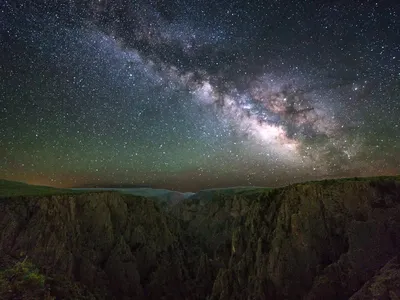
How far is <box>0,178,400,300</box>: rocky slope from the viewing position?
80.6 ft

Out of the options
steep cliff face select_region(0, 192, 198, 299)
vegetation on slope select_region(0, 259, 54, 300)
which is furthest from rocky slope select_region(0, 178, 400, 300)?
vegetation on slope select_region(0, 259, 54, 300)

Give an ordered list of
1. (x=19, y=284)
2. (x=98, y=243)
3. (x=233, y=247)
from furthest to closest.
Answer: (x=98, y=243) < (x=233, y=247) < (x=19, y=284)

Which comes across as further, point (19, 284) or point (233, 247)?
point (233, 247)

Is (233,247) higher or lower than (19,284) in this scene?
lower

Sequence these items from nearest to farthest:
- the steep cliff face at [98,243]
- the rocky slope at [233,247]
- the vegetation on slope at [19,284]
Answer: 1. the vegetation on slope at [19,284]
2. the rocky slope at [233,247]
3. the steep cliff face at [98,243]

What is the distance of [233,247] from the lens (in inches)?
1594

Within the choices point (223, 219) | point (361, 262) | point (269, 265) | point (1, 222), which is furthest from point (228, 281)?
point (223, 219)

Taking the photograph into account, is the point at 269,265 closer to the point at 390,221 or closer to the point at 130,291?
the point at 390,221

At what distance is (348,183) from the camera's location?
1174 inches

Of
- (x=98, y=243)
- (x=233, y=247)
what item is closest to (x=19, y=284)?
(x=233, y=247)

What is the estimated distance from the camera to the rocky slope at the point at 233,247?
2456 cm

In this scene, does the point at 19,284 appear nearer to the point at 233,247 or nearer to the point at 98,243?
the point at 233,247

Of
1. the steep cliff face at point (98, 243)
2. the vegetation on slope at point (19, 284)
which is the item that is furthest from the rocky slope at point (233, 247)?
Result: the vegetation on slope at point (19, 284)

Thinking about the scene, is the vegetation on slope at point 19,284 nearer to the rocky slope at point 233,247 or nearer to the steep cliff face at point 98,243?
the rocky slope at point 233,247
